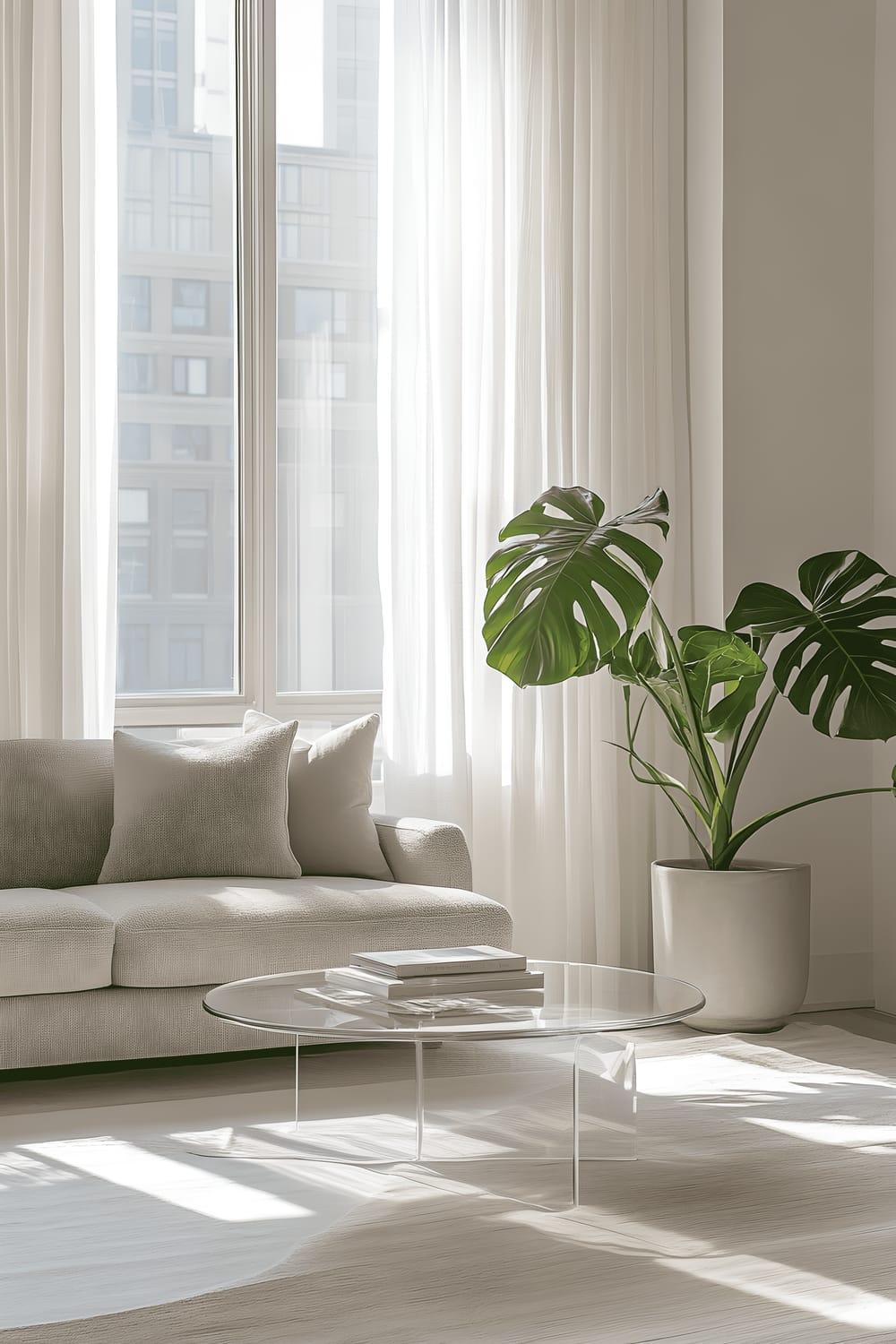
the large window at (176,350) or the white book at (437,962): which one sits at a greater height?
the large window at (176,350)

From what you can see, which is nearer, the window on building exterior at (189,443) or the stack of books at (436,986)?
the stack of books at (436,986)

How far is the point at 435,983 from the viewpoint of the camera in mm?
2877

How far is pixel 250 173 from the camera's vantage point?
15.9 ft

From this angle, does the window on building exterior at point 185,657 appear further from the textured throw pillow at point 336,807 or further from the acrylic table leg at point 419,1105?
the acrylic table leg at point 419,1105

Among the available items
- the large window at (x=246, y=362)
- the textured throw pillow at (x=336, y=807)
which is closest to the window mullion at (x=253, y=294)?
the large window at (x=246, y=362)

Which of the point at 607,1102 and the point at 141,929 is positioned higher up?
the point at 141,929

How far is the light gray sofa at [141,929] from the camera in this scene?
3488 mm

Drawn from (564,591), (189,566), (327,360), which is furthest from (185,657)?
(564,591)

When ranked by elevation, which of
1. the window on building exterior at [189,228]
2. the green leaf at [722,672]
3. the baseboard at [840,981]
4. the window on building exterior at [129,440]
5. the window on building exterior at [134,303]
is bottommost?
the baseboard at [840,981]

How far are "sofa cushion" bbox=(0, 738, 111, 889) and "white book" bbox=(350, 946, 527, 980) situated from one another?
135 cm

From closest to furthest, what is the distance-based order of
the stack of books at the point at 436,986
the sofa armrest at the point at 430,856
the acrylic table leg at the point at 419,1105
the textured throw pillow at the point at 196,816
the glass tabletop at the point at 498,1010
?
the glass tabletop at the point at 498,1010 → the stack of books at the point at 436,986 → the acrylic table leg at the point at 419,1105 → the textured throw pillow at the point at 196,816 → the sofa armrest at the point at 430,856

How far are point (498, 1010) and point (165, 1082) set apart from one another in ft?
4.06

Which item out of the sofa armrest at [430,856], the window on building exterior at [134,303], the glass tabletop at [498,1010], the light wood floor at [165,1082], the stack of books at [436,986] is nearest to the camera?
the glass tabletop at [498,1010]

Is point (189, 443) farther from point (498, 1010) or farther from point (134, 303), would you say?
point (498, 1010)
